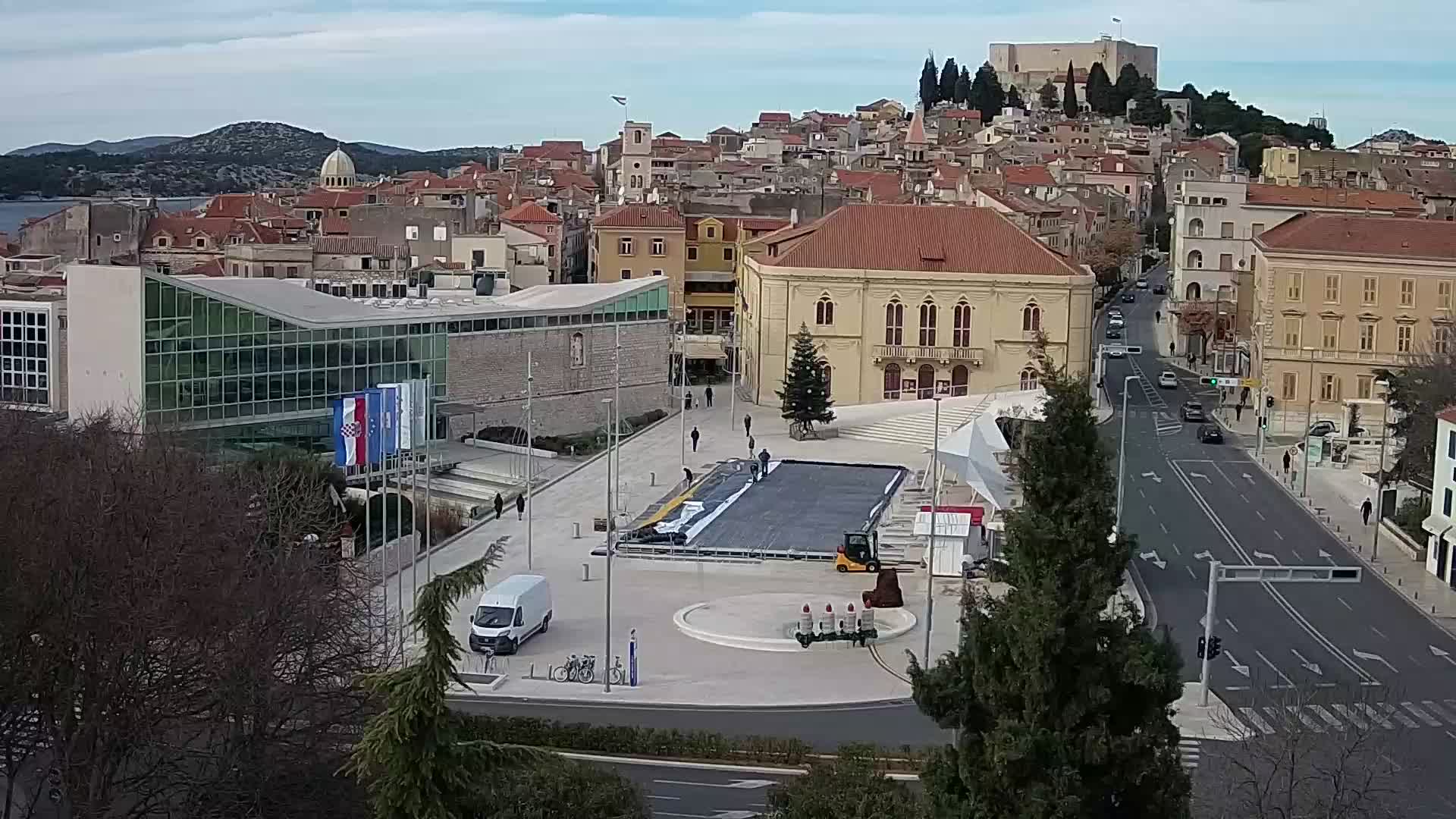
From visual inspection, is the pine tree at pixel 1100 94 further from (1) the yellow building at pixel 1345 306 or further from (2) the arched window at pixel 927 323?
(2) the arched window at pixel 927 323

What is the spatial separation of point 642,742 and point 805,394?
30205 mm

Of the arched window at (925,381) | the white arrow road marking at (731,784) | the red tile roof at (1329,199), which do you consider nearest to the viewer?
the white arrow road marking at (731,784)

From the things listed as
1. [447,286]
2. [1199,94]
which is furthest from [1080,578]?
[1199,94]

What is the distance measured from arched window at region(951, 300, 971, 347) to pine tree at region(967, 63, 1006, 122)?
364 feet

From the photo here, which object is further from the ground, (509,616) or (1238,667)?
(509,616)

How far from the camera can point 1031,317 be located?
190 ft

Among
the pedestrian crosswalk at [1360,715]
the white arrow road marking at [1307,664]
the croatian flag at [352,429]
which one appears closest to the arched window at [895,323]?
the croatian flag at [352,429]

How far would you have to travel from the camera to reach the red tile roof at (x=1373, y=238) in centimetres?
5634

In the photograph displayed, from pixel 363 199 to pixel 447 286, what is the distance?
37130 mm

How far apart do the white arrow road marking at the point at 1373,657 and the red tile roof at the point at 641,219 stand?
46.4 metres

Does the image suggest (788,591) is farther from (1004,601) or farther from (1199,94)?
(1199,94)

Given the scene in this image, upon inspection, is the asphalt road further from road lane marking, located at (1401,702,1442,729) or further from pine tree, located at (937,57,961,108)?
pine tree, located at (937,57,961,108)

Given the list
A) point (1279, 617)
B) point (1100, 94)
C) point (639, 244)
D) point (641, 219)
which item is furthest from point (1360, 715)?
point (1100, 94)

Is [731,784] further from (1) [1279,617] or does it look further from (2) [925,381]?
(2) [925,381]
